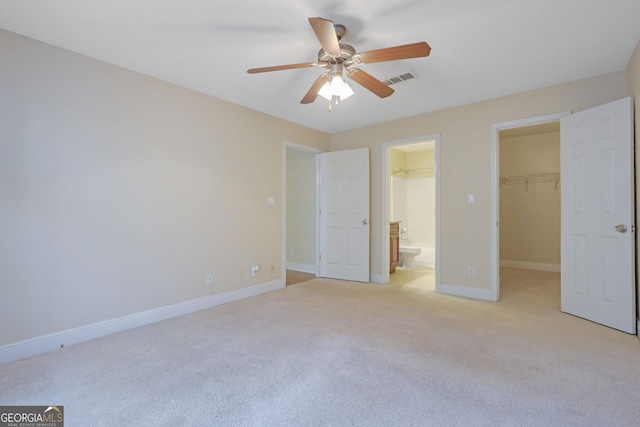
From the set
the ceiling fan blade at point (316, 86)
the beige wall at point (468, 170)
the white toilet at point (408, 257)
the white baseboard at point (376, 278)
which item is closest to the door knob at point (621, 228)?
the beige wall at point (468, 170)

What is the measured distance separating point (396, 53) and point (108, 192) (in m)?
2.65

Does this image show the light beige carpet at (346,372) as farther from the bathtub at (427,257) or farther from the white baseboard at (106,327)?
the bathtub at (427,257)

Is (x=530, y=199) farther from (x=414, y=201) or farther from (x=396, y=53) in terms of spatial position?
(x=396, y=53)

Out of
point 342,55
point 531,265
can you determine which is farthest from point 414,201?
point 342,55

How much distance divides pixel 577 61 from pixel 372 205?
2.77m

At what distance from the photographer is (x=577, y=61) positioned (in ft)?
8.91

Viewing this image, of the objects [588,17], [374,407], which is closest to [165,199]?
[374,407]

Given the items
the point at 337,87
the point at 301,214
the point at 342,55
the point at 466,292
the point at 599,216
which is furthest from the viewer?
the point at 301,214

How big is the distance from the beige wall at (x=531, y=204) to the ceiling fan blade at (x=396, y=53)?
16.3ft

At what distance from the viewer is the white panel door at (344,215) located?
464 centimetres

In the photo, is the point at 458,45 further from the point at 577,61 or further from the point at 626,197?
the point at 626,197

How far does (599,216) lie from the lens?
9.29ft

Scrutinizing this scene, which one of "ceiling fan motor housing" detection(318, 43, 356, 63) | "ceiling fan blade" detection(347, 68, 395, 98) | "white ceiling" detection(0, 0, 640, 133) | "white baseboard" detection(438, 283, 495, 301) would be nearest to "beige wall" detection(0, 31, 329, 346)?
"white ceiling" detection(0, 0, 640, 133)

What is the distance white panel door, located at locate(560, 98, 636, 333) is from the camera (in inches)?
104
